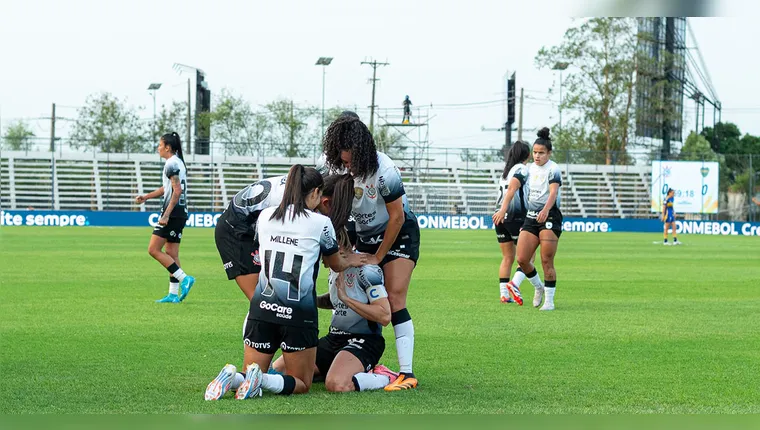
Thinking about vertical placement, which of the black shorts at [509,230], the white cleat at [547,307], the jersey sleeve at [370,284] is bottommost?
the white cleat at [547,307]

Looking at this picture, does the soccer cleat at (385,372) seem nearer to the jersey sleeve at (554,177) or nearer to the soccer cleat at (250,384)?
the soccer cleat at (250,384)

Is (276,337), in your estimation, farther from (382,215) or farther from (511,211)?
(511,211)

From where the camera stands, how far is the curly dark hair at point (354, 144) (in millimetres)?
6516

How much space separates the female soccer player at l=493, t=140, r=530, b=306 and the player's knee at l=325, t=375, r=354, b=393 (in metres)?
6.67

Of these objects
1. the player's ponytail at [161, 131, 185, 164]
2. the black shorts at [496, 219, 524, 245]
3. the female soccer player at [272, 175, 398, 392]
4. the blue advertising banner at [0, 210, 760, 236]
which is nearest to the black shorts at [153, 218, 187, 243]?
the player's ponytail at [161, 131, 185, 164]

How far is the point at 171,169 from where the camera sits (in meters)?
12.6

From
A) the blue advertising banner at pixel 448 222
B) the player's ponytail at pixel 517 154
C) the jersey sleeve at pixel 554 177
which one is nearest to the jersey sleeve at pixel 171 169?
the player's ponytail at pixel 517 154

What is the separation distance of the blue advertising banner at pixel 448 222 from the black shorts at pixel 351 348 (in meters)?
41.2

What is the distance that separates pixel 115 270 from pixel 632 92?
42.1 metres

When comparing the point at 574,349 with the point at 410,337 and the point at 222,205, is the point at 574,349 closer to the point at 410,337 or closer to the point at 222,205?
the point at 410,337

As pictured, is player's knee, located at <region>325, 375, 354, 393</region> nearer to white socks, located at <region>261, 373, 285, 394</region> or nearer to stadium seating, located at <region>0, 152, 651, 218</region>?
white socks, located at <region>261, 373, 285, 394</region>

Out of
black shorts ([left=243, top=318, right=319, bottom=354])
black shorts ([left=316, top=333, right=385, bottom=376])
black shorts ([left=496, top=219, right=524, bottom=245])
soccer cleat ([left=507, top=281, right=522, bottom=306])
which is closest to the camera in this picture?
black shorts ([left=243, top=318, right=319, bottom=354])

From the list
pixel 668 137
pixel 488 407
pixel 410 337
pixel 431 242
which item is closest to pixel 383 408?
pixel 488 407

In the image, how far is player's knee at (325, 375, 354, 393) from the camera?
6.39 meters
